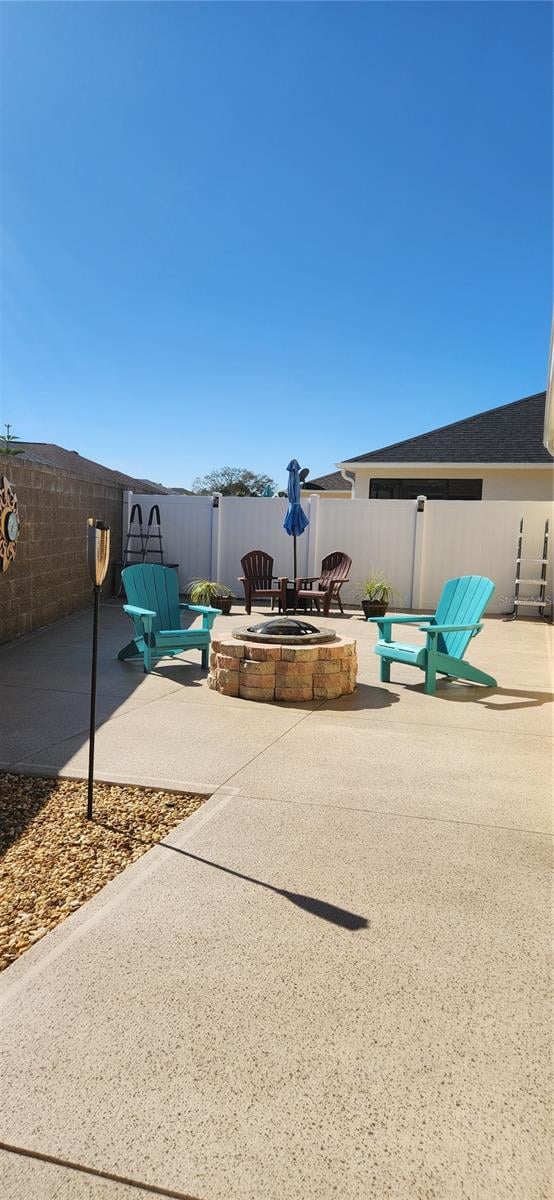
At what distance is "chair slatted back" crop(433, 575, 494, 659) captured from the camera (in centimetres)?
621

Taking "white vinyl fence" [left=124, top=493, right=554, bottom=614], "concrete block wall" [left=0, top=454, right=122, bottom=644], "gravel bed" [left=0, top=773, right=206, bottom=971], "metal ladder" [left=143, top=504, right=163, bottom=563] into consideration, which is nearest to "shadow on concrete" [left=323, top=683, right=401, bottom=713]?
"gravel bed" [left=0, top=773, right=206, bottom=971]

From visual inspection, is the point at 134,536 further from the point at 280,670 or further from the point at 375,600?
the point at 280,670

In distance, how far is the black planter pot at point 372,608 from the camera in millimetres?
10828

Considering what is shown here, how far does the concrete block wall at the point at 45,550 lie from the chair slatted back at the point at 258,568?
245cm

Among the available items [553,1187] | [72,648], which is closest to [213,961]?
[553,1187]

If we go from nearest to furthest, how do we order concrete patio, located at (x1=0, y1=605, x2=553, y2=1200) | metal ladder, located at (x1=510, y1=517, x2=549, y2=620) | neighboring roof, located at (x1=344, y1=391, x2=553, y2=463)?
1. concrete patio, located at (x1=0, y1=605, x2=553, y2=1200)
2. metal ladder, located at (x1=510, y1=517, x2=549, y2=620)
3. neighboring roof, located at (x1=344, y1=391, x2=553, y2=463)

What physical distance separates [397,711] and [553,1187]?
402 centimetres

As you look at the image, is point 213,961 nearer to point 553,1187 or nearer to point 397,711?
point 553,1187

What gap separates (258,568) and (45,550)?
403 cm

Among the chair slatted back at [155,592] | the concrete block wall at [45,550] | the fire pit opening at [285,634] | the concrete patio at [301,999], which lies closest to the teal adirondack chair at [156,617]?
the chair slatted back at [155,592]

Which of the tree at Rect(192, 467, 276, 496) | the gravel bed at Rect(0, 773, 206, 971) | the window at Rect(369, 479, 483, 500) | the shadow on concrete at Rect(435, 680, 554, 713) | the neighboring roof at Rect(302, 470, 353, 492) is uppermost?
the tree at Rect(192, 467, 276, 496)

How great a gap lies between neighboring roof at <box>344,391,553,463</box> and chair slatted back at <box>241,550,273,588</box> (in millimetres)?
4464

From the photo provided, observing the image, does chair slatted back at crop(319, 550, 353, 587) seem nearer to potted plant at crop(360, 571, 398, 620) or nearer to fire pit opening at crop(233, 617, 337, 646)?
potted plant at crop(360, 571, 398, 620)

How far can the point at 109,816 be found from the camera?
10.7 ft
